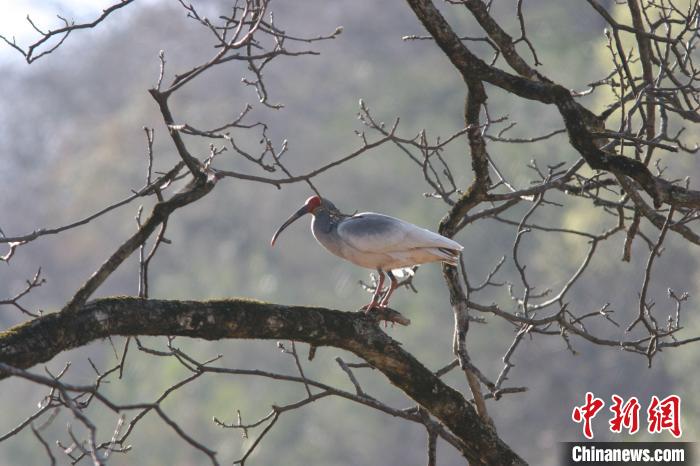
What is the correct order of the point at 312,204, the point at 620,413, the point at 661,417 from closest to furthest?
the point at 312,204 → the point at 620,413 → the point at 661,417

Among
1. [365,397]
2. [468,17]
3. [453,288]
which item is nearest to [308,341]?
[365,397]

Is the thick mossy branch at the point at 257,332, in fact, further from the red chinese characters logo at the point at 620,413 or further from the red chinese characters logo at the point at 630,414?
the red chinese characters logo at the point at 620,413

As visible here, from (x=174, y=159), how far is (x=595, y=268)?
97.3 ft

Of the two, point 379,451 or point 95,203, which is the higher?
point 95,203

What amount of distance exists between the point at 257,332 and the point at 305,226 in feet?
162

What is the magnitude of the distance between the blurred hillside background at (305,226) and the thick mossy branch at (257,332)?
23.9 meters

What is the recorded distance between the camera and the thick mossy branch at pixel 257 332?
4469 millimetres

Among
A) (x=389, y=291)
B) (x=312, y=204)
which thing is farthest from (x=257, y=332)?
(x=312, y=204)

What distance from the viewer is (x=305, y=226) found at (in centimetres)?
5438

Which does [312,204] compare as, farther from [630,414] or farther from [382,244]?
[630,414]

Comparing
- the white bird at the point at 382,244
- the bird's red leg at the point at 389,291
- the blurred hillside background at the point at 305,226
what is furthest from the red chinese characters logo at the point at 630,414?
the blurred hillside background at the point at 305,226

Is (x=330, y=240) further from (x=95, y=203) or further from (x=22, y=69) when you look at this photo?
(x=22, y=69)

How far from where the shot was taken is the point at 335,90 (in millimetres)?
73000

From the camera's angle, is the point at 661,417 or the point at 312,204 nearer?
the point at 312,204
